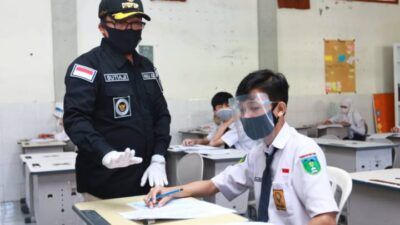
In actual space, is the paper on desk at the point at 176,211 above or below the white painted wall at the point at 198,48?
below

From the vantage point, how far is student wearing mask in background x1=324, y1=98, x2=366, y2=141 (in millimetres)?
7062

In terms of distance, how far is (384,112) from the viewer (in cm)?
834

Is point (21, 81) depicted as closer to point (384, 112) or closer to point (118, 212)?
point (118, 212)

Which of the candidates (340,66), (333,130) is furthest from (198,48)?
(340,66)

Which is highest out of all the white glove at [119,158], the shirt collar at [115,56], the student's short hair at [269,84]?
the shirt collar at [115,56]

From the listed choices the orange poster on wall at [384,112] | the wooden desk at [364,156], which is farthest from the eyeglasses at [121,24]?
the orange poster on wall at [384,112]

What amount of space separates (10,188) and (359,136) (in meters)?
4.93

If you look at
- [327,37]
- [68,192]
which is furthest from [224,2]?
[68,192]

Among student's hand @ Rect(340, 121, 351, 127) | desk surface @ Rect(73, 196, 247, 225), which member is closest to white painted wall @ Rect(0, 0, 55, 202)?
student's hand @ Rect(340, 121, 351, 127)

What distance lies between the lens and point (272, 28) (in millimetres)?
7355

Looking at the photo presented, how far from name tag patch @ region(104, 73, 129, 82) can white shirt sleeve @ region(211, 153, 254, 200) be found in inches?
21.6

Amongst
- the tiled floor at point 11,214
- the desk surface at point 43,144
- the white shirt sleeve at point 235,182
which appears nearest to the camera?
the white shirt sleeve at point 235,182

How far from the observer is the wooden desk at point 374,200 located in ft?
8.05

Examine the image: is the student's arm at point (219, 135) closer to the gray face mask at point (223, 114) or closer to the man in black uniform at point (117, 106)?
the gray face mask at point (223, 114)
